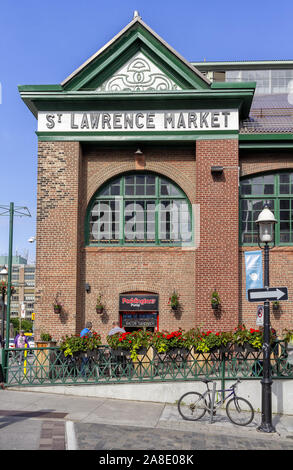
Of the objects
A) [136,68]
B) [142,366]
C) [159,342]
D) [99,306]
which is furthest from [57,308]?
[136,68]

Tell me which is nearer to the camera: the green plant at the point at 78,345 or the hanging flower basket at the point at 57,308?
the green plant at the point at 78,345

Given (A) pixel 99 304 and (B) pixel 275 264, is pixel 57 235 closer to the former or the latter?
(A) pixel 99 304

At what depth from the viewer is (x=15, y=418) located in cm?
1180

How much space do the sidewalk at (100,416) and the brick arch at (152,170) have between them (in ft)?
23.8

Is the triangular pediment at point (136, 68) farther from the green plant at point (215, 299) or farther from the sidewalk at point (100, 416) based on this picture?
the sidewalk at point (100, 416)

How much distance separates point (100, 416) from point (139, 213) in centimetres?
816

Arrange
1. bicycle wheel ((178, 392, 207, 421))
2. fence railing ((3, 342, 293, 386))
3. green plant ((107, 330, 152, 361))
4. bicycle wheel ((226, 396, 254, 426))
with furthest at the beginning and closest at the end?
green plant ((107, 330, 152, 361)), fence railing ((3, 342, 293, 386)), bicycle wheel ((178, 392, 207, 421)), bicycle wheel ((226, 396, 254, 426))

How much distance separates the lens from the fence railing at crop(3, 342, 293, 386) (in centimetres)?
1470

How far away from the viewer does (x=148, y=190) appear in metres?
19.1

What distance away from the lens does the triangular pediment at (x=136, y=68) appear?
1861 cm

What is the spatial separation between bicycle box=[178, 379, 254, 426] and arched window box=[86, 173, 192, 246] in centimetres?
714

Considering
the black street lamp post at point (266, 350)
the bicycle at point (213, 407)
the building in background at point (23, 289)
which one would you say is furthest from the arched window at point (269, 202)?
the building in background at point (23, 289)

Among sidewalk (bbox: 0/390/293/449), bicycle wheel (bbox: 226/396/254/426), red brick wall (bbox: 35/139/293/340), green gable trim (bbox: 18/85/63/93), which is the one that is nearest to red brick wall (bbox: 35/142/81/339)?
red brick wall (bbox: 35/139/293/340)

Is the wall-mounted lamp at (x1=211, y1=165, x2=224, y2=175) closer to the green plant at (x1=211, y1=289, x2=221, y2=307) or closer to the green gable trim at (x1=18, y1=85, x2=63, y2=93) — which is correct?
the green plant at (x1=211, y1=289, x2=221, y2=307)
